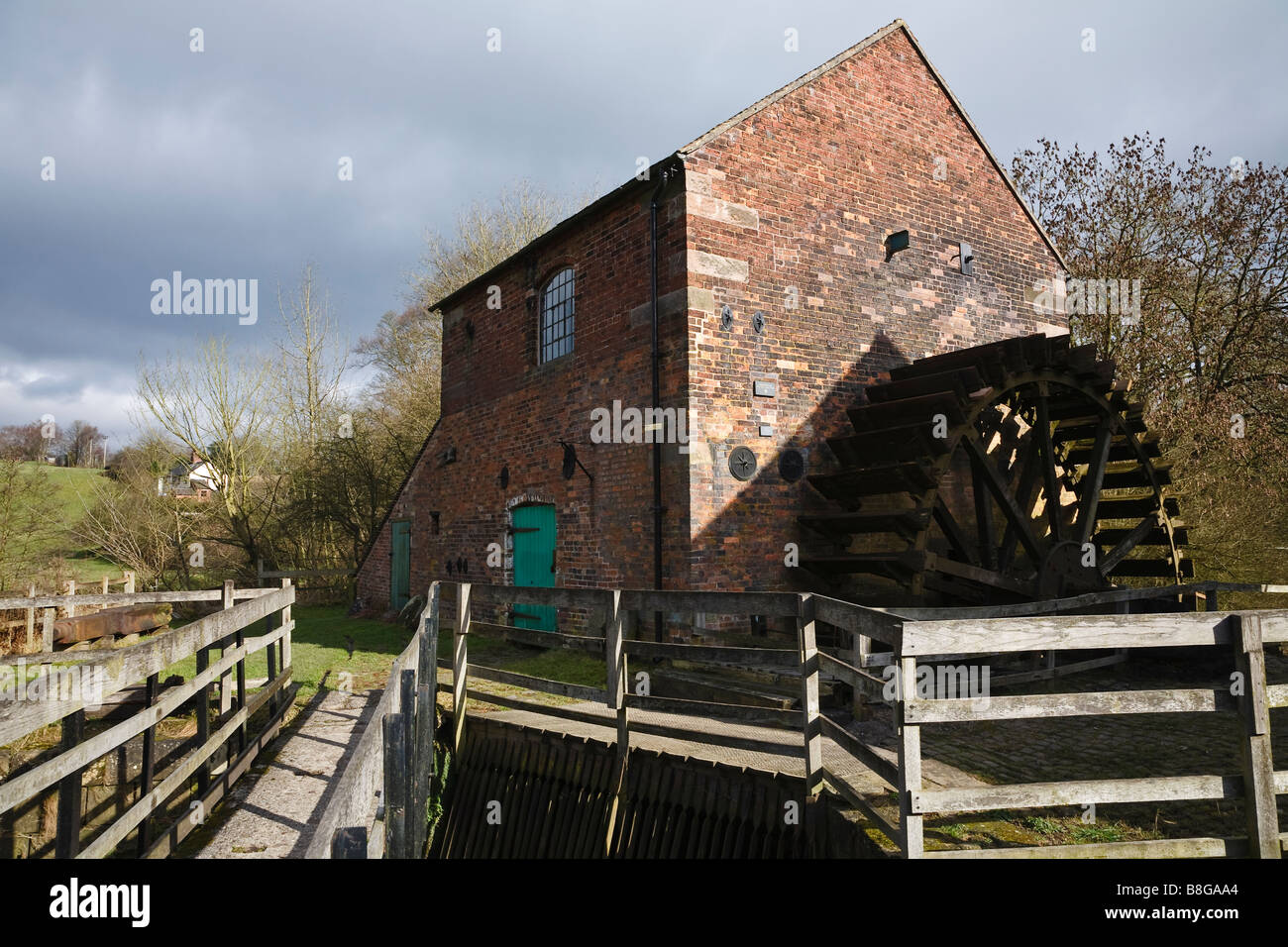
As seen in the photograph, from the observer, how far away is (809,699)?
415cm

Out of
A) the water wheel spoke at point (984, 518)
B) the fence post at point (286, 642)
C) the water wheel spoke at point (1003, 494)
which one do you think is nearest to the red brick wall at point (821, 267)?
the water wheel spoke at point (1003, 494)

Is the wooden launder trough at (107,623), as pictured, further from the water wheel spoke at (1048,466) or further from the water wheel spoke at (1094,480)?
the water wheel spoke at (1094,480)

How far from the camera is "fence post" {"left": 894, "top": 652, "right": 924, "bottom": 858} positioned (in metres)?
3.12

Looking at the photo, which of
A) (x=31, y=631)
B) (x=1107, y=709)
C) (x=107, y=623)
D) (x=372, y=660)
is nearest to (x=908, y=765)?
(x=1107, y=709)

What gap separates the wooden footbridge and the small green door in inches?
279

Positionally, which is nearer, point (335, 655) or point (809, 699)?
point (809, 699)

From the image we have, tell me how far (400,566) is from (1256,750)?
45.5ft

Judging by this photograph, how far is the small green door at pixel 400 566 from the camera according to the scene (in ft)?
48.5

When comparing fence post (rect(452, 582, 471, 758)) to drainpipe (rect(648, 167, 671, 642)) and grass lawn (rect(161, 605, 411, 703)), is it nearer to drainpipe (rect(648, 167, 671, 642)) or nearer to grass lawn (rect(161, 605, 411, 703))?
grass lawn (rect(161, 605, 411, 703))

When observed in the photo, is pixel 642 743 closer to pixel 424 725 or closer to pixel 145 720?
pixel 424 725

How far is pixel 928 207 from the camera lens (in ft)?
35.1
